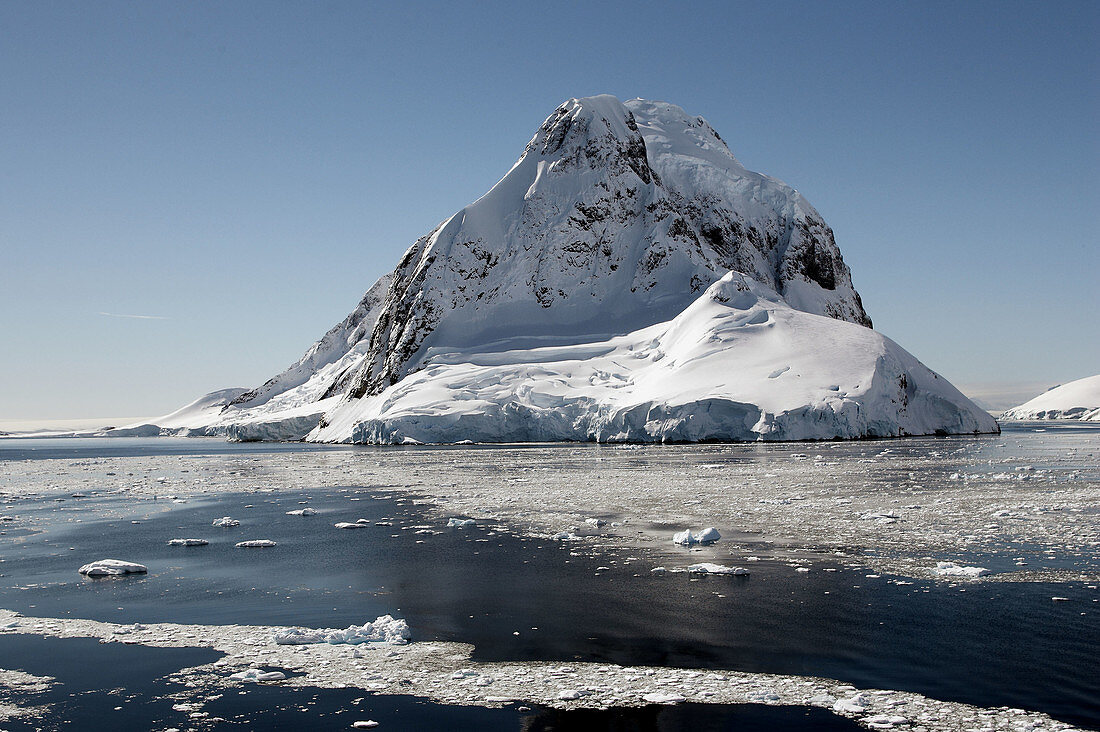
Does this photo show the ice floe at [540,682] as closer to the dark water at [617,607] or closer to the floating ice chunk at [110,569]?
the dark water at [617,607]

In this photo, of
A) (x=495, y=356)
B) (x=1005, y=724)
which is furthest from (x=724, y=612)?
(x=495, y=356)

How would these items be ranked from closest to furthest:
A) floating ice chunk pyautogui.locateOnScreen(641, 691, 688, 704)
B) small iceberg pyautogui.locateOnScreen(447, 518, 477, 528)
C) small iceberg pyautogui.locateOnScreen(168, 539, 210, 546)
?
floating ice chunk pyautogui.locateOnScreen(641, 691, 688, 704)
small iceberg pyautogui.locateOnScreen(168, 539, 210, 546)
small iceberg pyautogui.locateOnScreen(447, 518, 477, 528)

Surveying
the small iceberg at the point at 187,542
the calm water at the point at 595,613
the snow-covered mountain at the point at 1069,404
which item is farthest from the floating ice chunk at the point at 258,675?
the snow-covered mountain at the point at 1069,404

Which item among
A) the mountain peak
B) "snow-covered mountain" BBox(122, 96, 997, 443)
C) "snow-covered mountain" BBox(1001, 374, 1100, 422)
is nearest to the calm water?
"snow-covered mountain" BBox(122, 96, 997, 443)

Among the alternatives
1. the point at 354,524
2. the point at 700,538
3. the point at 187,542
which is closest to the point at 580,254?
the point at 354,524

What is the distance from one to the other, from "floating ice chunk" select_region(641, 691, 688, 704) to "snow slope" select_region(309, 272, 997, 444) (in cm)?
4816

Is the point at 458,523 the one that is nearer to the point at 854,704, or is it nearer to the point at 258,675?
the point at 258,675

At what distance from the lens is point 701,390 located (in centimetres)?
5644

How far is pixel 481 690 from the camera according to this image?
7309 millimetres

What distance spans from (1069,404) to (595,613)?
620 ft

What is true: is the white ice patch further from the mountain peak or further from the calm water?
the mountain peak

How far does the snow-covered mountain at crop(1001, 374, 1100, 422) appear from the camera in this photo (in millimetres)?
160625

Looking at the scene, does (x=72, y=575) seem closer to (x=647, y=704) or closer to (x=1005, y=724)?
(x=647, y=704)

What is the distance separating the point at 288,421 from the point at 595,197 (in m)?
46.3
